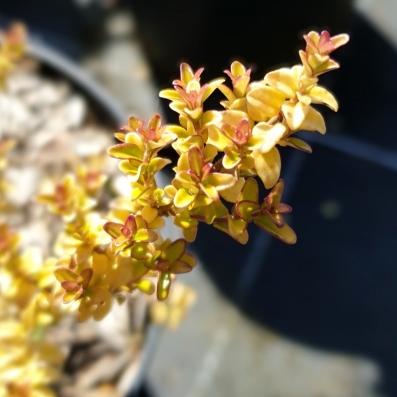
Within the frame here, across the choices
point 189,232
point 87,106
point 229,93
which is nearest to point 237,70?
point 229,93

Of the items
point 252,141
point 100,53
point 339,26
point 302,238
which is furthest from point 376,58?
point 252,141

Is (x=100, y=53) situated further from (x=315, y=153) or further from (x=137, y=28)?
(x=315, y=153)

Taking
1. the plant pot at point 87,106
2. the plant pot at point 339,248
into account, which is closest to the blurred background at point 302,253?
the plant pot at point 339,248

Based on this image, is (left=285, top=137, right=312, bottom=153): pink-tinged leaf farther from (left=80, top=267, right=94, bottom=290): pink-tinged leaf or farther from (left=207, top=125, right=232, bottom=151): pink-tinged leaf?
(left=80, top=267, right=94, bottom=290): pink-tinged leaf

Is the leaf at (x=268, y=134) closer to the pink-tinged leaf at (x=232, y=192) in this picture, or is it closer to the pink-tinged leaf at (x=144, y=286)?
the pink-tinged leaf at (x=232, y=192)

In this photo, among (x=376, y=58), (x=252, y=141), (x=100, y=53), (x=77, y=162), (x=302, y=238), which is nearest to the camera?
(x=252, y=141)

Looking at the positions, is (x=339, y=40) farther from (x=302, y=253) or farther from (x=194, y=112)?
(x=302, y=253)

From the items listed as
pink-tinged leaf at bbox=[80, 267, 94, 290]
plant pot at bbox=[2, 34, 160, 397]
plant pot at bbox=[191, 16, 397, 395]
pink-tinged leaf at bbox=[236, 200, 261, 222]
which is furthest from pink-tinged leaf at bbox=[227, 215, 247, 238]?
plant pot at bbox=[191, 16, 397, 395]
